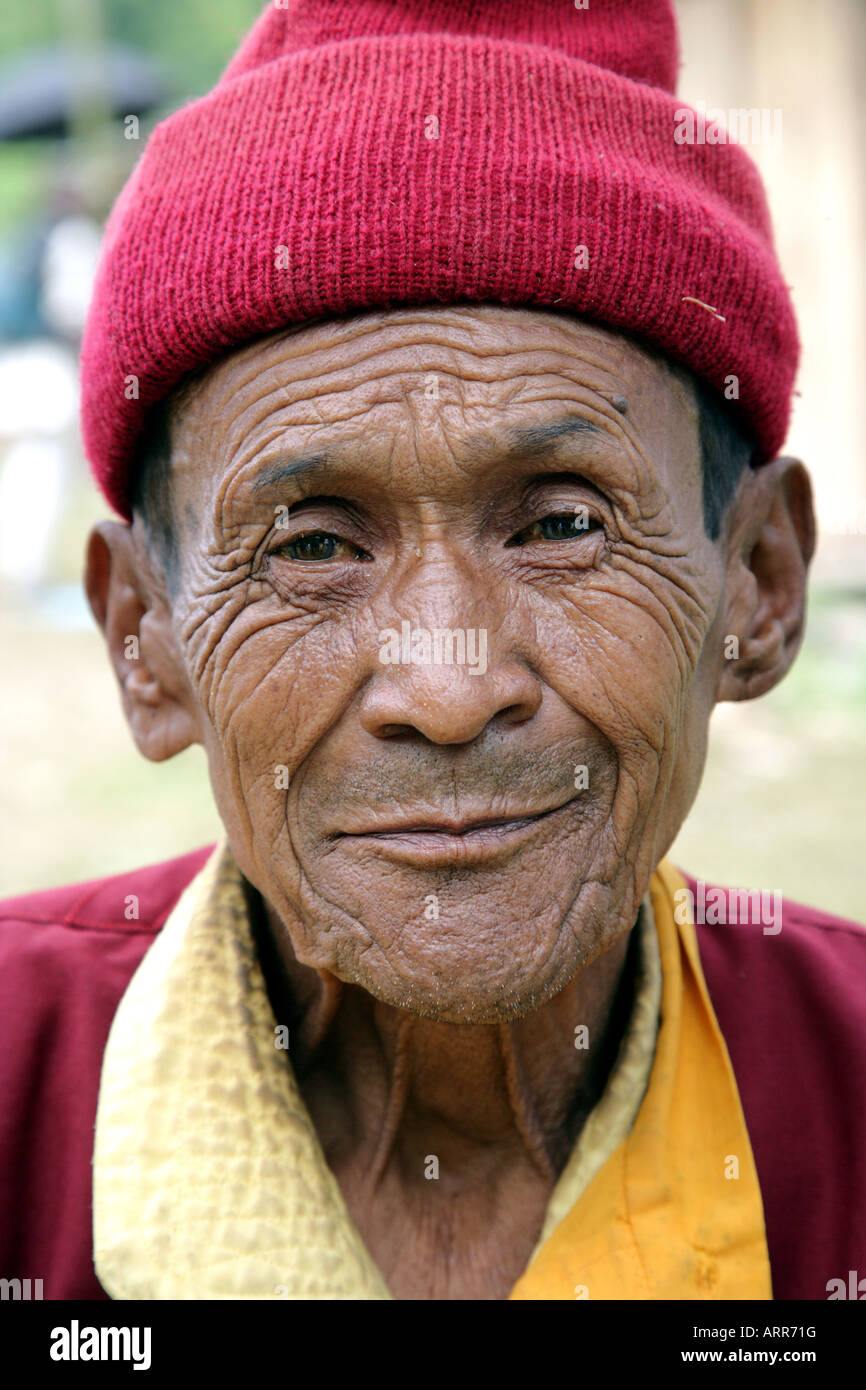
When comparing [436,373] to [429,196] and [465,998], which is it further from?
[465,998]

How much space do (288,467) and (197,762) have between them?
626 cm

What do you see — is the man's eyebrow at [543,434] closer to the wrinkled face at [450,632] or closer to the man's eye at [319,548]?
the wrinkled face at [450,632]

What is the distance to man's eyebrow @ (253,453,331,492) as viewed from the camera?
2.13m

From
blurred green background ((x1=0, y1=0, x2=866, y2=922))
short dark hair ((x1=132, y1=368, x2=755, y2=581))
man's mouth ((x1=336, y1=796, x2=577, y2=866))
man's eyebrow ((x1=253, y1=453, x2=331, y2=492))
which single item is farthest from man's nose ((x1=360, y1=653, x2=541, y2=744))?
blurred green background ((x1=0, y1=0, x2=866, y2=922))

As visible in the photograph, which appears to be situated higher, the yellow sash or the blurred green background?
the blurred green background

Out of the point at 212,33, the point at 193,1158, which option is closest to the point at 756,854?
the point at 193,1158

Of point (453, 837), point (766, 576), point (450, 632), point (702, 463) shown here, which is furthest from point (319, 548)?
point (766, 576)

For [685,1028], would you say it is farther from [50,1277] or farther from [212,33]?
[212,33]

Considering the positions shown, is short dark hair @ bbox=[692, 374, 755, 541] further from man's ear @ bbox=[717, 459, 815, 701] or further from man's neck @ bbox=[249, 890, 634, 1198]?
man's neck @ bbox=[249, 890, 634, 1198]

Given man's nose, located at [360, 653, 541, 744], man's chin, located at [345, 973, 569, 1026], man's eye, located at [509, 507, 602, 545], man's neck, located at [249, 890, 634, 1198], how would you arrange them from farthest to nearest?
man's neck, located at [249, 890, 634, 1198], man's eye, located at [509, 507, 602, 545], man's chin, located at [345, 973, 569, 1026], man's nose, located at [360, 653, 541, 744]

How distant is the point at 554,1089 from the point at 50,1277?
95cm

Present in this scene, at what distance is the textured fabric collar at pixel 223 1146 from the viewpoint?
7.42 feet

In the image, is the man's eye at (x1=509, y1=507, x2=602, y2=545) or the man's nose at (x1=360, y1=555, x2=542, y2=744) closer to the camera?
the man's nose at (x1=360, y1=555, x2=542, y2=744)

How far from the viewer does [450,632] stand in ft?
6.71
